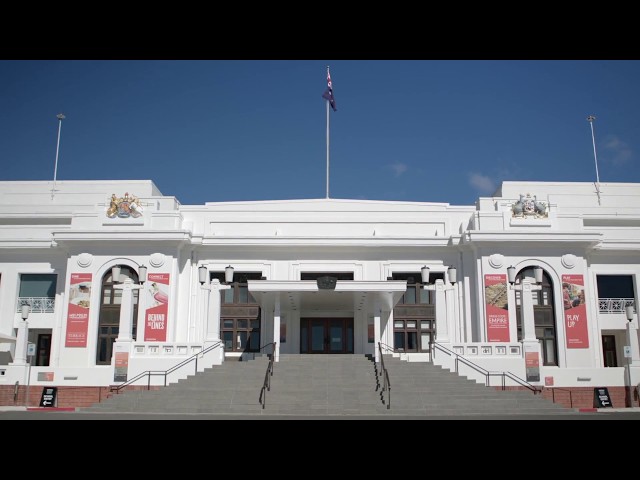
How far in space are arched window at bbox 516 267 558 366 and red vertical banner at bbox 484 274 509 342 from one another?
34.4 inches

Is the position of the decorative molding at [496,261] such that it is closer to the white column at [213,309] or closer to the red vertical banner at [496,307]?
the red vertical banner at [496,307]

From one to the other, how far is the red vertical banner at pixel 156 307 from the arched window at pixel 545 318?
16.1 m

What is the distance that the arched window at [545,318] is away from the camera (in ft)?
98.9

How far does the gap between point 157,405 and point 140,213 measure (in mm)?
14009

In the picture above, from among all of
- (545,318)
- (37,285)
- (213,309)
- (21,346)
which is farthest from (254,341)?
(545,318)

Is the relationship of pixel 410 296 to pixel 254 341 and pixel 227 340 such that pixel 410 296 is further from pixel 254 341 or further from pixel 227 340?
pixel 227 340

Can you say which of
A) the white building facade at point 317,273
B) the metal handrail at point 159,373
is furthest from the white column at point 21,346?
the metal handrail at point 159,373

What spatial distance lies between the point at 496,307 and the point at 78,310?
18995mm

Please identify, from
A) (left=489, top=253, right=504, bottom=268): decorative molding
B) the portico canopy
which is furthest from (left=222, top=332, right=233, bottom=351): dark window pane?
(left=489, top=253, right=504, bottom=268): decorative molding

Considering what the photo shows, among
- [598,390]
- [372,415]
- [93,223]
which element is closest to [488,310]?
[598,390]

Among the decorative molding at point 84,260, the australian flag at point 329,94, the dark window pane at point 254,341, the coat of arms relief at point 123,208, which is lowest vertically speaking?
the dark window pane at point 254,341

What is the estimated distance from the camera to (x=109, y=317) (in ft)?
100

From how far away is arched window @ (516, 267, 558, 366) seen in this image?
30.1 metres
